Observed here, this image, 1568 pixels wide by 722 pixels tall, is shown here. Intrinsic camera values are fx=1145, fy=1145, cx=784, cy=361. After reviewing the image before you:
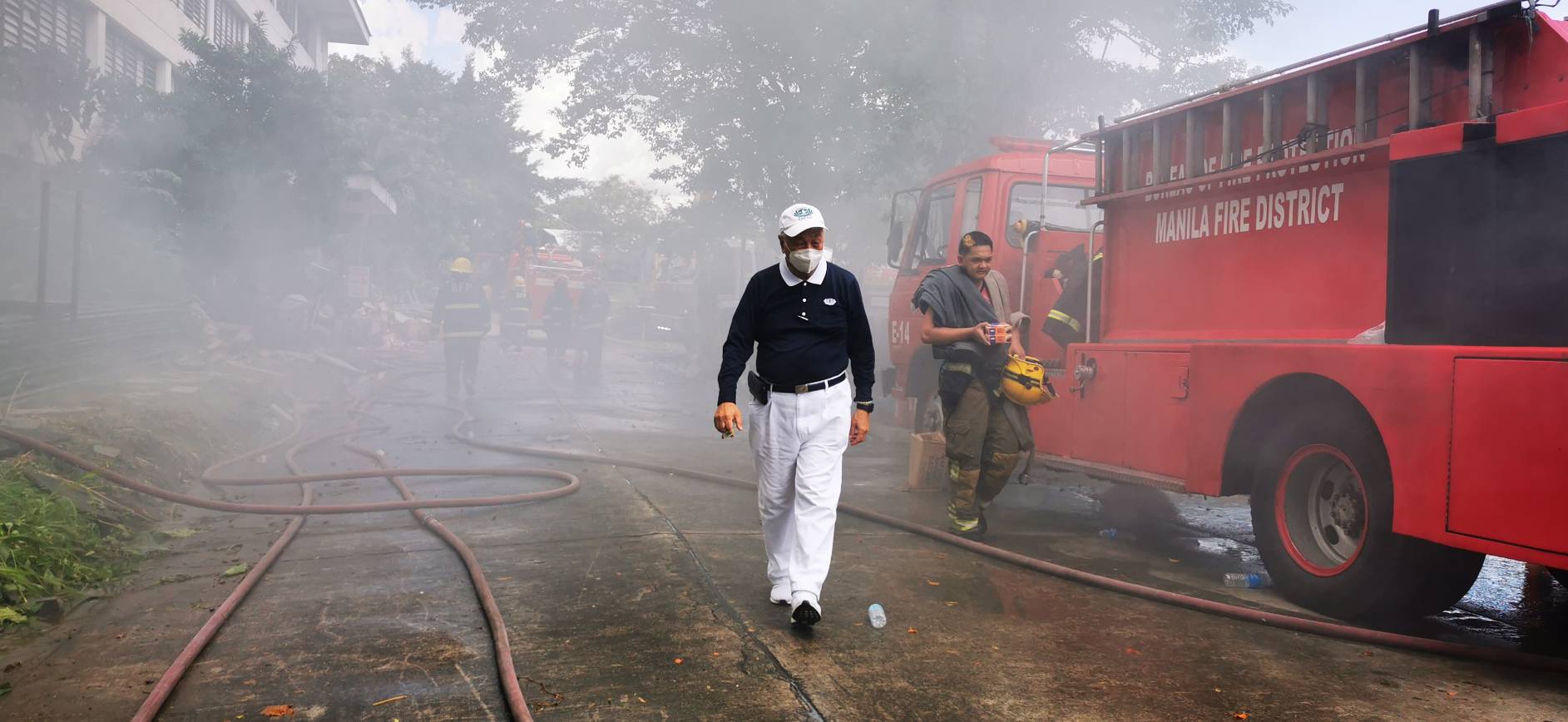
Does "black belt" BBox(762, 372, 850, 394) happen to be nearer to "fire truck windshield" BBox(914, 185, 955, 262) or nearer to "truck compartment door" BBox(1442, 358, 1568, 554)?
"truck compartment door" BBox(1442, 358, 1568, 554)

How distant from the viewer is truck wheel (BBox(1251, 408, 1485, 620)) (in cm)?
454

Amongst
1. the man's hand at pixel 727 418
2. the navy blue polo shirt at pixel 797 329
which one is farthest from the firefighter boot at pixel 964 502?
the man's hand at pixel 727 418

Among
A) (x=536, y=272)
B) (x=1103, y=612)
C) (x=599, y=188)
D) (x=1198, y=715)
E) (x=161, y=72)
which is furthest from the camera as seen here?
(x=599, y=188)

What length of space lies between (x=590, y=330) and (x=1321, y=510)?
48.6 ft

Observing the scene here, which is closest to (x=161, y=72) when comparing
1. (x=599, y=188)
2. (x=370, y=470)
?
(x=370, y=470)

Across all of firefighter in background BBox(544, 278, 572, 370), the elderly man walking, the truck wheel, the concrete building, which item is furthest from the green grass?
firefighter in background BBox(544, 278, 572, 370)

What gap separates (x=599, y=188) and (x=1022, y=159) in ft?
224

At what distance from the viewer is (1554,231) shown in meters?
4.09

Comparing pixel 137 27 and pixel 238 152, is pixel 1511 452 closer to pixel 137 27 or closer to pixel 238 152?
pixel 238 152

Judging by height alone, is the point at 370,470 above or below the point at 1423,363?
below

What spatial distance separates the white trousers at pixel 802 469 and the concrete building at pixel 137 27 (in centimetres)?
1284

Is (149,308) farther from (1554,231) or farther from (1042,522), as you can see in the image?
(1554,231)

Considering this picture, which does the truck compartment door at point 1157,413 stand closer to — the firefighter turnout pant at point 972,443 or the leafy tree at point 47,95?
the firefighter turnout pant at point 972,443

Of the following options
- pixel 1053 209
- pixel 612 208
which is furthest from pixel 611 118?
pixel 612 208
